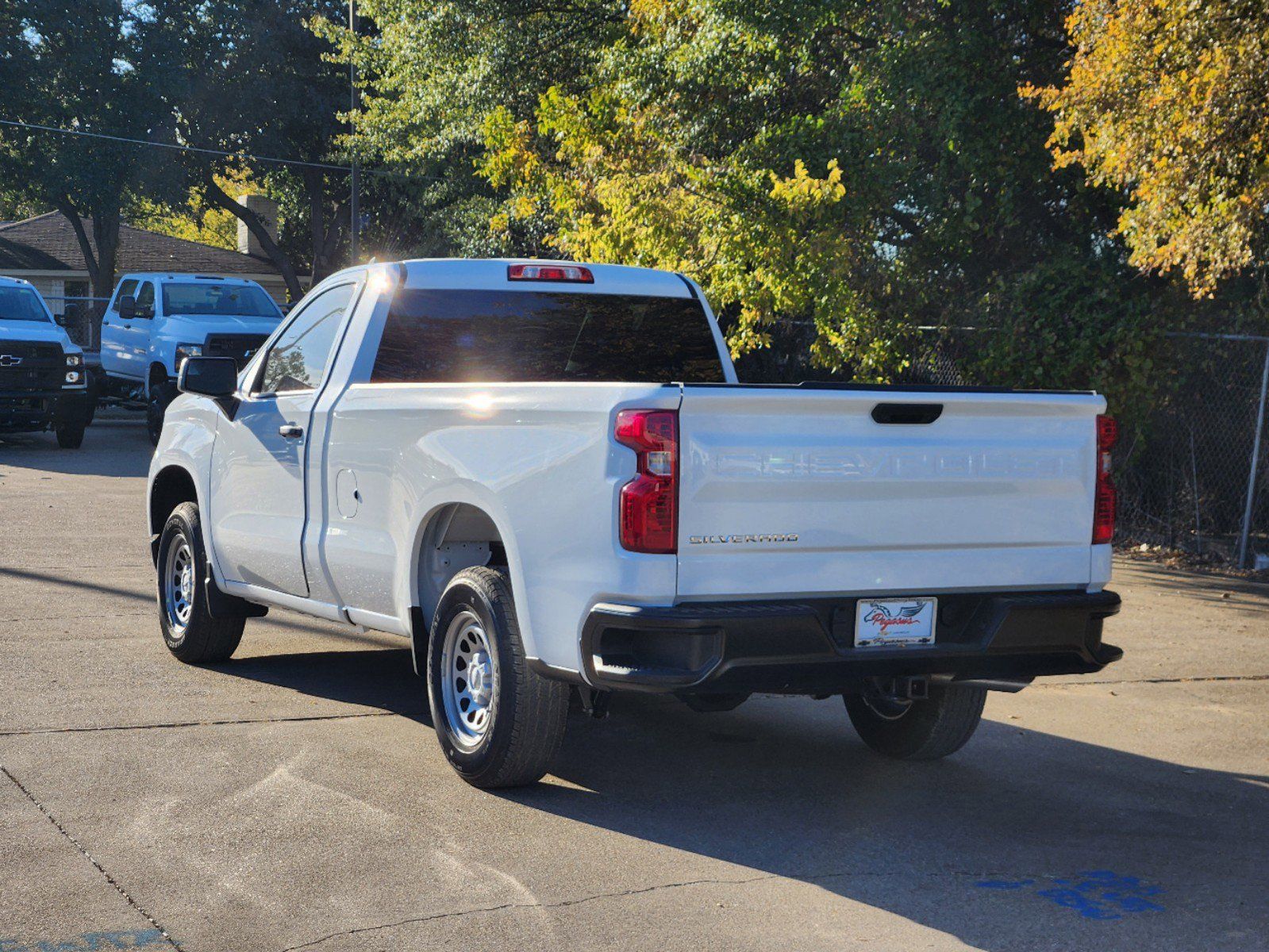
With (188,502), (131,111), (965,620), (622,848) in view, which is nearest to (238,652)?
(188,502)

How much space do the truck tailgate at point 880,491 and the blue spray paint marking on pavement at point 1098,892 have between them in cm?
105

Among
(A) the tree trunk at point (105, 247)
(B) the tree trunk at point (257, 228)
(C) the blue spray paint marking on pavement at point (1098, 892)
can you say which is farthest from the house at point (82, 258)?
(C) the blue spray paint marking on pavement at point (1098, 892)

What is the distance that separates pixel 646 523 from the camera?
16.8 feet

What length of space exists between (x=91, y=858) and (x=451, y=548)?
202cm

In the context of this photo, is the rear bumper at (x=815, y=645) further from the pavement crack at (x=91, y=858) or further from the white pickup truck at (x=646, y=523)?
the pavement crack at (x=91, y=858)

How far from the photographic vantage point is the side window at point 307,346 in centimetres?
744

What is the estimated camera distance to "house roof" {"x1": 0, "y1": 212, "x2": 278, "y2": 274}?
49.2 meters

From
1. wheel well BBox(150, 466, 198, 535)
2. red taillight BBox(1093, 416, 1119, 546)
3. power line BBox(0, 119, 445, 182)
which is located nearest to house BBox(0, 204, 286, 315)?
power line BBox(0, 119, 445, 182)

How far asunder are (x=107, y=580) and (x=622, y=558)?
677cm

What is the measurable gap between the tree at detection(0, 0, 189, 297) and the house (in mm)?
4041

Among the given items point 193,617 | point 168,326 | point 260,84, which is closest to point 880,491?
point 193,617

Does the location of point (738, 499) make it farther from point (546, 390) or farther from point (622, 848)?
point (622, 848)

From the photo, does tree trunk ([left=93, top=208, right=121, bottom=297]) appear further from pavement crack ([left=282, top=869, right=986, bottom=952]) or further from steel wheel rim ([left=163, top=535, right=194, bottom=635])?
pavement crack ([left=282, top=869, right=986, bottom=952])

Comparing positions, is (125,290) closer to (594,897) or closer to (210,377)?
(210,377)
